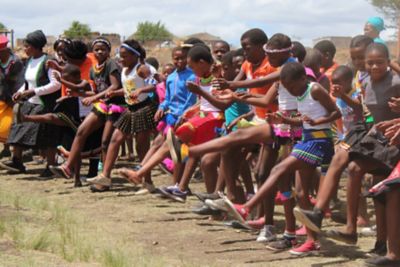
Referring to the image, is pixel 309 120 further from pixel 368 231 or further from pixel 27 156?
pixel 27 156

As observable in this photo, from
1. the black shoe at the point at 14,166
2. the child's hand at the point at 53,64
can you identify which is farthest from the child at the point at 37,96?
the black shoe at the point at 14,166

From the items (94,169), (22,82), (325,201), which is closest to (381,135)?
(325,201)

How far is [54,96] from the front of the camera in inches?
454

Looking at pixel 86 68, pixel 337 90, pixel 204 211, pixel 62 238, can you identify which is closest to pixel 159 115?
pixel 86 68

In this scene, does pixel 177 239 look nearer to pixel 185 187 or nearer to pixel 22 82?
pixel 185 187

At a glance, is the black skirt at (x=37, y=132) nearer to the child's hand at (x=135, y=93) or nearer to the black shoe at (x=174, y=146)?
the child's hand at (x=135, y=93)

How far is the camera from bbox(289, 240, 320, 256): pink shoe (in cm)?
669

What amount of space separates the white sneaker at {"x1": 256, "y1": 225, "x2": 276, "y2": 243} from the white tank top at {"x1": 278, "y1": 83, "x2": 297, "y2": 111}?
3.66 feet

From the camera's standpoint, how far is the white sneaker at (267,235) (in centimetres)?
722

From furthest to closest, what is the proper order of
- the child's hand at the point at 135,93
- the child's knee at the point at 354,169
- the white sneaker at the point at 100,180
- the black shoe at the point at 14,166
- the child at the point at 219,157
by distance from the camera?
the black shoe at the point at 14,166, the white sneaker at the point at 100,180, the child's hand at the point at 135,93, the child at the point at 219,157, the child's knee at the point at 354,169

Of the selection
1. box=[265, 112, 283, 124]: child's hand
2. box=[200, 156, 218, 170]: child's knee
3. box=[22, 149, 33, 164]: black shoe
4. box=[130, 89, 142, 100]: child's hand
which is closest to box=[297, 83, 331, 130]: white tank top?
box=[265, 112, 283, 124]: child's hand

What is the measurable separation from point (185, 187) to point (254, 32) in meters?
2.21

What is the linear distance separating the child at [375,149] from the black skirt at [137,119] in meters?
3.97

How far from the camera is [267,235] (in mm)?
7227
